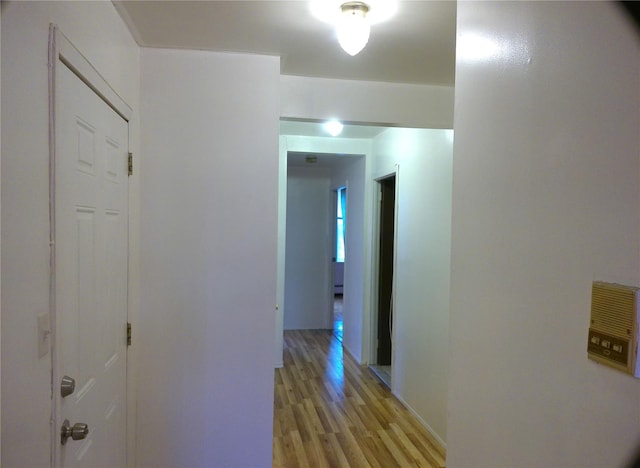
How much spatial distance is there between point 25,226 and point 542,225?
3.96ft

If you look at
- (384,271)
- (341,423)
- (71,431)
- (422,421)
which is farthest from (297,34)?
(384,271)

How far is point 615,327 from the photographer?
0.74 metres

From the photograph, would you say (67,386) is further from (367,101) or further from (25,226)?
(367,101)

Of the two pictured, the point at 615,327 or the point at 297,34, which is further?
the point at 297,34

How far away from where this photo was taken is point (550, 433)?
90 centimetres

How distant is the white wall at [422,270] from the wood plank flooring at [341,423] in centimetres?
19

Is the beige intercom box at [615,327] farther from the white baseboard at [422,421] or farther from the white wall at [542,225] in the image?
the white baseboard at [422,421]

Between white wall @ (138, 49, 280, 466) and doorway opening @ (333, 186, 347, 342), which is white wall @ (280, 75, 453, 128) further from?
doorway opening @ (333, 186, 347, 342)

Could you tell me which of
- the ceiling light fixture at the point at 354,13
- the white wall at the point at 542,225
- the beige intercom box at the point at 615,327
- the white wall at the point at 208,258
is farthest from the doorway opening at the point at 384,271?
the beige intercom box at the point at 615,327

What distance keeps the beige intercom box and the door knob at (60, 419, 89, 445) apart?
4.52 feet

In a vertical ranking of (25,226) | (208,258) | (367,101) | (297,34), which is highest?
(297,34)

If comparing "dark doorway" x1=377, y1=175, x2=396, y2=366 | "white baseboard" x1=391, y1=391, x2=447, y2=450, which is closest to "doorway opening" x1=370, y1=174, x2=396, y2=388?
"dark doorway" x1=377, y1=175, x2=396, y2=366

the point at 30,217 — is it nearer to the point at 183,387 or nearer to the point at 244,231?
the point at 244,231

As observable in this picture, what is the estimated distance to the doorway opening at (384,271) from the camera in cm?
448
